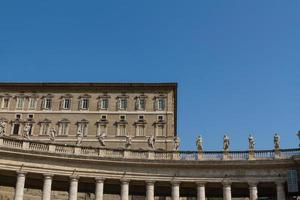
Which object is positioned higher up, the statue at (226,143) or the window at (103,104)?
the window at (103,104)

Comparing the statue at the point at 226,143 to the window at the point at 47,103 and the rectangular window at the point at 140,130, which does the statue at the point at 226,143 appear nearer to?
the rectangular window at the point at 140,130

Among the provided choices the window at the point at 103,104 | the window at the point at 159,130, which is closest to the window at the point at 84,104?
the window at the point at 103,104

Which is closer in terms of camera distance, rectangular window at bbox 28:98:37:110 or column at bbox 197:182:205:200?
column at bbox 197:182:205:200

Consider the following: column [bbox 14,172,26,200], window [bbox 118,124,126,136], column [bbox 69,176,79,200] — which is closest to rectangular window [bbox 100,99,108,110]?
window [bbox 118,124,126,136]

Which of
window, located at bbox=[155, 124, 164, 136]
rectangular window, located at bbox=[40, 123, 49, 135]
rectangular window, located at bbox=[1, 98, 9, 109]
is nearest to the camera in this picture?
window, located at bbox=[155, 124, 164, 136]

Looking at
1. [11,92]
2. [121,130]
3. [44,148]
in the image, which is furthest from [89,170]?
[11,92]

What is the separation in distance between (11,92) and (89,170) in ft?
177

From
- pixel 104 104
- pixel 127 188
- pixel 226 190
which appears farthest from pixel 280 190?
pixel 104 104

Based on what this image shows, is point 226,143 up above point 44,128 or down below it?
below

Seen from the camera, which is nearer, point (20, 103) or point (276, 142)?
point (276, 142)

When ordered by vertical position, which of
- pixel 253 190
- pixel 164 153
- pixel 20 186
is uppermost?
pixel 164 153

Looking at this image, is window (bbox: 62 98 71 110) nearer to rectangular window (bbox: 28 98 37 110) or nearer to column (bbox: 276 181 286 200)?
rectangular window (bbox: 28 98 37 110)

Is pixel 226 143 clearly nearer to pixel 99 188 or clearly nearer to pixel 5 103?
pixel 99 188

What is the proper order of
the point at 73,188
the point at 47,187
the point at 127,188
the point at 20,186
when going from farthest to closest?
the point at 127,188, the point at 73,188, the point at 47,187, the point at 20,186
